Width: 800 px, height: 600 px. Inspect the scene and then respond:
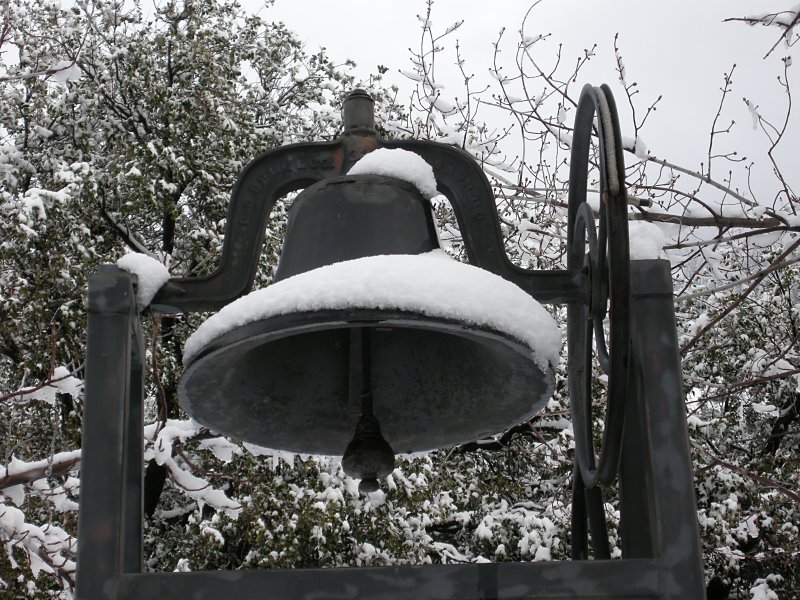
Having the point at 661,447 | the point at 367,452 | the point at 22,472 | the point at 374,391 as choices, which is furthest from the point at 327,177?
the point at 22,472

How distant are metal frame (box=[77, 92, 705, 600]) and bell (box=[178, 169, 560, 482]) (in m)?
0.13

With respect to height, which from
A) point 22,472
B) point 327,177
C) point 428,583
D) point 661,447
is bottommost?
point 428,583

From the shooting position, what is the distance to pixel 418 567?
171 centimetres

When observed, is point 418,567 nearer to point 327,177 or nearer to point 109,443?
point 109,443

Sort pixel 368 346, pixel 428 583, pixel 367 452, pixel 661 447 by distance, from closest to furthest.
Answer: pixel 428 583 → pixel 661 447 → pixel 367 452 → pixel 368 346

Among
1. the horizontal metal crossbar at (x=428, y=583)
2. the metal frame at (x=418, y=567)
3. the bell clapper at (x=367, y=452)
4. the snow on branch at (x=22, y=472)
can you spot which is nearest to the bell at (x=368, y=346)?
the bell clapper at (x=367, y=452)

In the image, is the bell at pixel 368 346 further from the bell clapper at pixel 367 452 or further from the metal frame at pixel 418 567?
the metal frame at pixel 418 567

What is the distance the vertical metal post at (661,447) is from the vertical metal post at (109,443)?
3.20 feet

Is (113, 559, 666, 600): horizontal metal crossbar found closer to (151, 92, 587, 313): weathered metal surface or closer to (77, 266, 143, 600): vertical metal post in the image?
(77, 266, 143, 600): vertical metal post

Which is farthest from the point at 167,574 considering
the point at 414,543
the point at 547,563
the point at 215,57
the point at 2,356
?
the point at 215,57

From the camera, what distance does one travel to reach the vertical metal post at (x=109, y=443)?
1.84m

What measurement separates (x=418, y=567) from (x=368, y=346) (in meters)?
0.87

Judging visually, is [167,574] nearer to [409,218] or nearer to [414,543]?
[409,218]

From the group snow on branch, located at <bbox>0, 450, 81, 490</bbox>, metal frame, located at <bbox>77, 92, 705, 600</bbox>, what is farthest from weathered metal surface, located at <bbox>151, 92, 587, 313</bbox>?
snow on branch, located at <bbox>0, 450, 81, 490</bbox>
